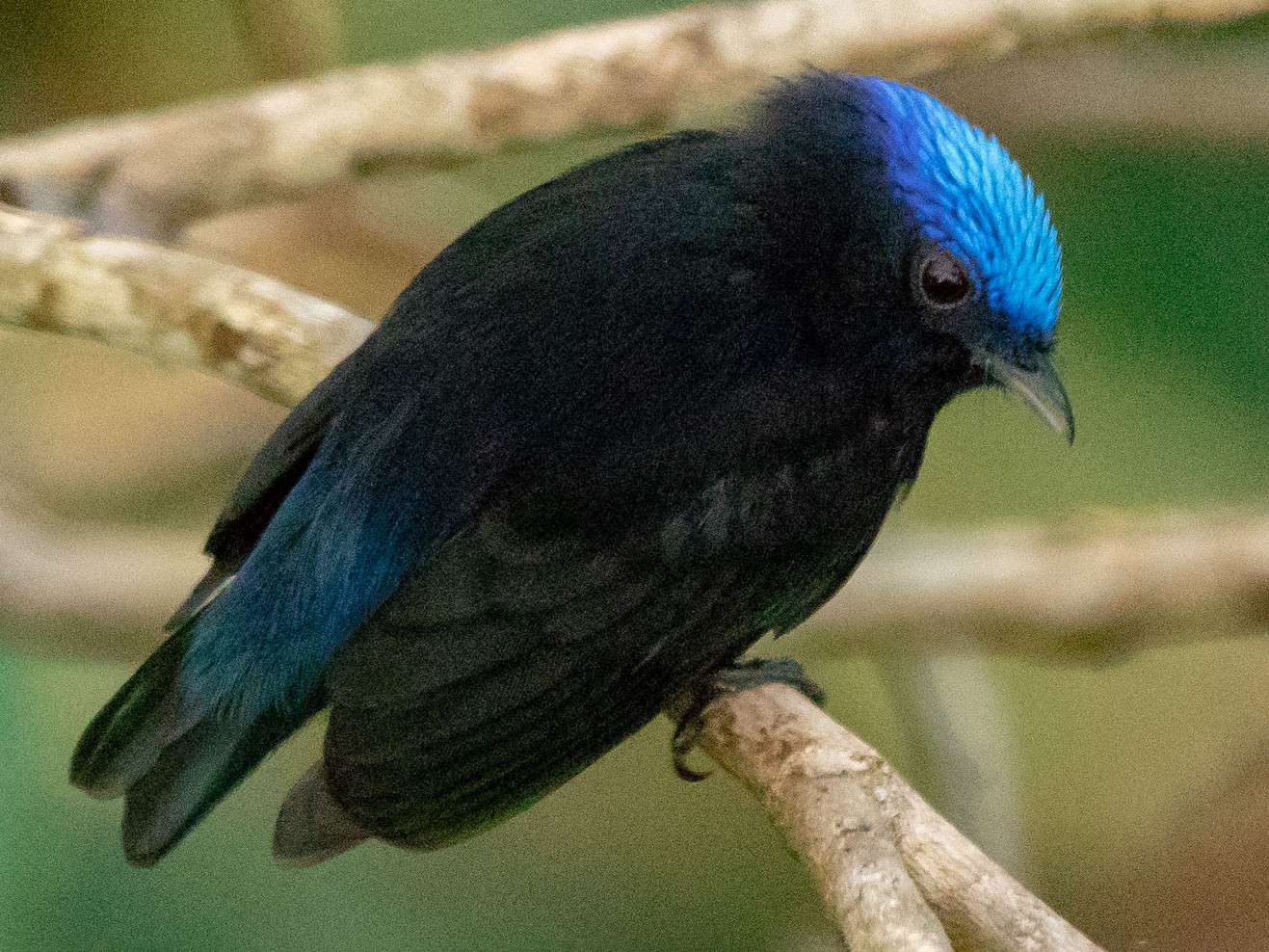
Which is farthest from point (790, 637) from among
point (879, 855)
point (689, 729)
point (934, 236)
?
point (879, 855)

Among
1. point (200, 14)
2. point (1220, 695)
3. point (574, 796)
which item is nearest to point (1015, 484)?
point (1220, 695)

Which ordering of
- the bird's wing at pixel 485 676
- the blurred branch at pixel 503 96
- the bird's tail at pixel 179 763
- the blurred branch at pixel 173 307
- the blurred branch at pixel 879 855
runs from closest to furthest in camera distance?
the blurred branch at pixel 879 855 < the bird's wing at pixel 485 676 < the bird's tail at pixel 179 763 < the blurred branch at pixel 173 307 < the blurred branch at pixel 503 96

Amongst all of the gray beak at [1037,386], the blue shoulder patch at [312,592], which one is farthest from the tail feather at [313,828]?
the gray beak at [1037,386]

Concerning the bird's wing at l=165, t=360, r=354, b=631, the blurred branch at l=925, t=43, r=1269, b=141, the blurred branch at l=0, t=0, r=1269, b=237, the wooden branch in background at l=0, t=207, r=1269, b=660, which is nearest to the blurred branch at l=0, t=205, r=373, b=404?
the wooden branch in background at l=0, t=207, r=1269, b=660

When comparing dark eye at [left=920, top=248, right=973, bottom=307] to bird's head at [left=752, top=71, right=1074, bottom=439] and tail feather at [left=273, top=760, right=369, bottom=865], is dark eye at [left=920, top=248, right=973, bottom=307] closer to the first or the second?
bird's head at [left=752, top=71, right=1074, bottom=439]

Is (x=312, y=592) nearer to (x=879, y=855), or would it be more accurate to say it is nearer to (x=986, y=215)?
(x=879, y=855)

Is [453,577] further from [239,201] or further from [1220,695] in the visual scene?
[1220,695]

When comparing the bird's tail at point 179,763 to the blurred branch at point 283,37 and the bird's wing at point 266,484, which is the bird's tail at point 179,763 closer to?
the bird's wing at point 266,484
